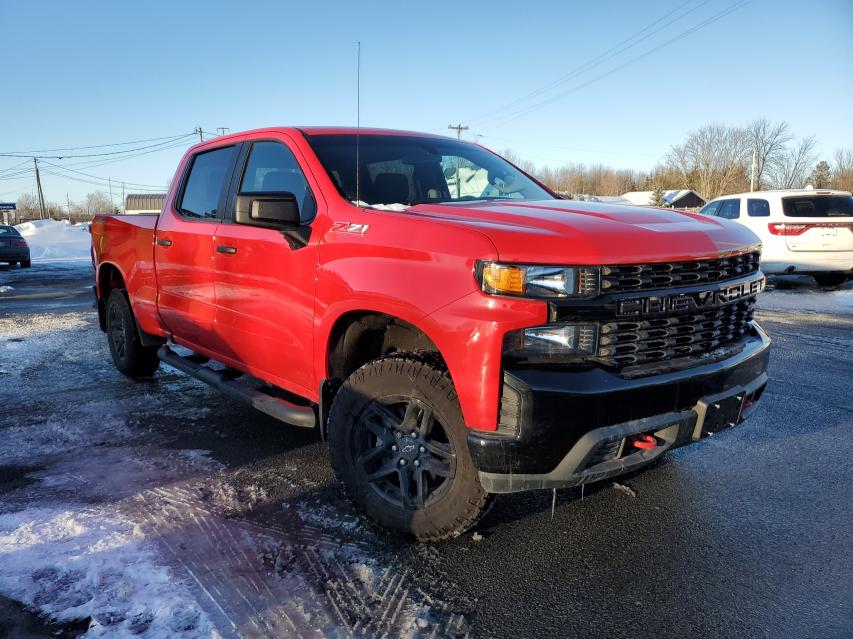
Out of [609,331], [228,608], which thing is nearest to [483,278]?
[609,331]

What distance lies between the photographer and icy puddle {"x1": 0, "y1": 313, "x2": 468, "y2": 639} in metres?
2.29

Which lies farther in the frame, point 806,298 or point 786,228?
point 786,228

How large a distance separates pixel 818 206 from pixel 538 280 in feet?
38.2

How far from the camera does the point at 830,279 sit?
1281 cm

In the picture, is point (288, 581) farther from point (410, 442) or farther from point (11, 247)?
point (11, 247)

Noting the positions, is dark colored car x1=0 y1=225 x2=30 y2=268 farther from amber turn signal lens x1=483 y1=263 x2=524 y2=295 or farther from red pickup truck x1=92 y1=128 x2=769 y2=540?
amber turn signal lens x1=483 y1=263 x2=524 y2=295

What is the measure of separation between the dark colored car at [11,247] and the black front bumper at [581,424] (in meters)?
23.1

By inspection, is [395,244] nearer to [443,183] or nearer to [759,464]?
[443,183]

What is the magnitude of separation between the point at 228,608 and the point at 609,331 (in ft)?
5.87

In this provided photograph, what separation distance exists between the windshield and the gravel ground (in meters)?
1.68

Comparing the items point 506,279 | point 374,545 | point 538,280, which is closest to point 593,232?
point 538,280

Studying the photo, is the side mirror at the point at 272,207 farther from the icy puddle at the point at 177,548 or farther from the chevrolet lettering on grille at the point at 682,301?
the chevrolet lettering on grille at the point at 682,301

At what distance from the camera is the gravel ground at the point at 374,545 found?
2.31 metres

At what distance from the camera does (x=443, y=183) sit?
150 inches
